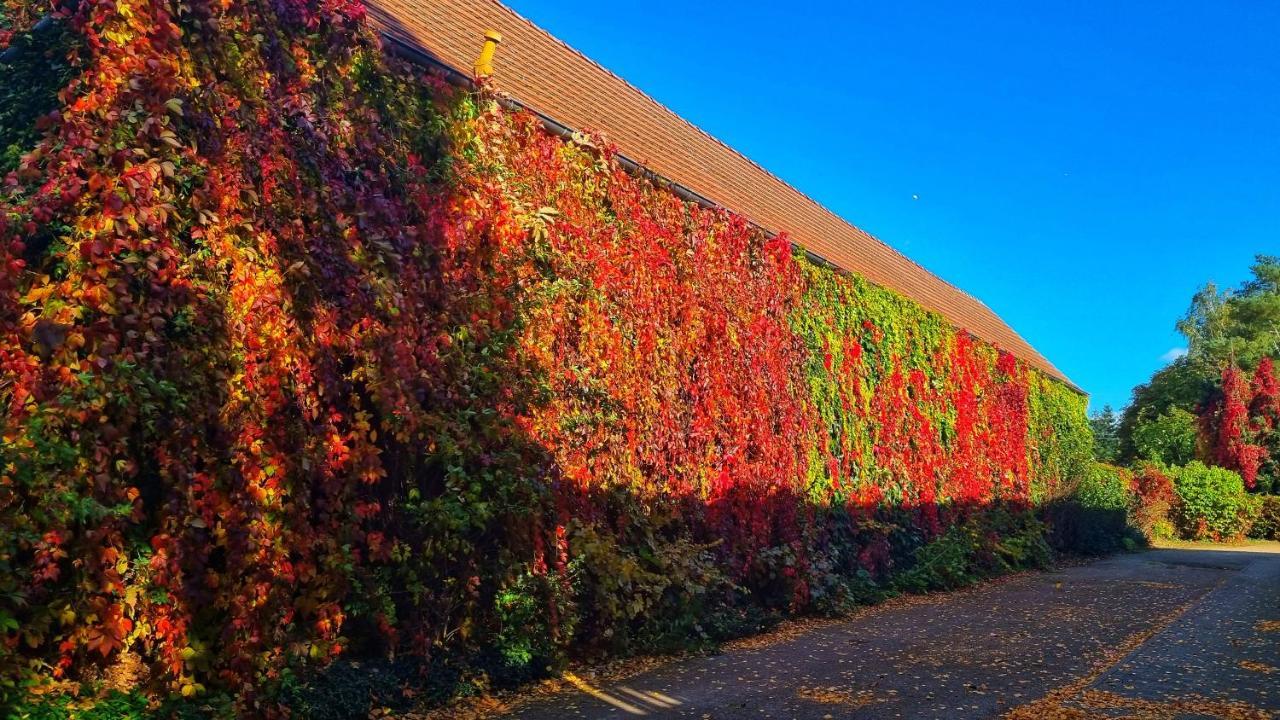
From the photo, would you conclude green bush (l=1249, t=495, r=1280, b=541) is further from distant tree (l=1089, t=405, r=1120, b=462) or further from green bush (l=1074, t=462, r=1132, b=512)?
distant tree (l=1089, t=405, r=1120, b=462)

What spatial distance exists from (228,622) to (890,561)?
30.1 ft

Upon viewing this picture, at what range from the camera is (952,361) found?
14.9m

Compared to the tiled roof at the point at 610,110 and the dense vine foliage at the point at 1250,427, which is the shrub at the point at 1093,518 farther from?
the dense vine foliage at the point at 1250,427

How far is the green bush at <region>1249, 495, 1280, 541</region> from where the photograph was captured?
86.5 feet

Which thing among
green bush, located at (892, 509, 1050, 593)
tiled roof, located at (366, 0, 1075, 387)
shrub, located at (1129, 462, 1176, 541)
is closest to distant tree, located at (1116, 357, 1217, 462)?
shrub, located at (1129, 462, 1176, 541)

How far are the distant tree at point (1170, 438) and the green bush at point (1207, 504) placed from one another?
23.6 feet

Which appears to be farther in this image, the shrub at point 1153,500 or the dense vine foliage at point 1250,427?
the dense vine foliage at point 1250,427

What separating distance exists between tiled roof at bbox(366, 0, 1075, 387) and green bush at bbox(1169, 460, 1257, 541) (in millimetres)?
14652

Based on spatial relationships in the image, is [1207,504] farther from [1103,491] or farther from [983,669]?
[983,669]

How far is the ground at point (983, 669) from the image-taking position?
5.35m

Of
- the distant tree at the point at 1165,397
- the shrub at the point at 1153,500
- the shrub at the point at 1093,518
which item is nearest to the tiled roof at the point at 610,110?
the shrub at the point at 1093,518

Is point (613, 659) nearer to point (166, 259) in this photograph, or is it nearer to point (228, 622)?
point (228, 622)

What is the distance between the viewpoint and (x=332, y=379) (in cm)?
502

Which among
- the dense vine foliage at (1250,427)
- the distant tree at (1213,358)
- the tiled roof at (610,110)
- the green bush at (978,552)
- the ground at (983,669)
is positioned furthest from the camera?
the distant tree at (1213,358)
